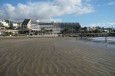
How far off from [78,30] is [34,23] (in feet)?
128

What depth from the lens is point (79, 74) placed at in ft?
23.1

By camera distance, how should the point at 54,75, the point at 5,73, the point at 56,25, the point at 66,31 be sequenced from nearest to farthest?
the point at 54,75, the point at 5,73, the point at 66,31, the point at 56,25

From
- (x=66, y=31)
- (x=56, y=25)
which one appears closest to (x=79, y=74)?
(x=66, y=31)

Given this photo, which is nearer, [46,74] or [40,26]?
[46,74]

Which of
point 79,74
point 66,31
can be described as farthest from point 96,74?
point 66,31

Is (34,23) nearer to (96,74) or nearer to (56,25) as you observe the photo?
(56,25)

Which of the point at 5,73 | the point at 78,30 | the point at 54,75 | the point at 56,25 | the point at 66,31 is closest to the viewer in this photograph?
the point at 54,75

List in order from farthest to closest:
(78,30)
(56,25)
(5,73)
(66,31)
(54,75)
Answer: (56,25), (78,30), (66,31), (5,73), (54,75)

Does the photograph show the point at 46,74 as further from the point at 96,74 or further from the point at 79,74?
the point at 96,74

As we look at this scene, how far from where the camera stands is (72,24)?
178m

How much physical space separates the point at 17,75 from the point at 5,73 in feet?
2.06

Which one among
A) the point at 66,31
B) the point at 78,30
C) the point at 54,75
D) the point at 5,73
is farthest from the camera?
the point at 78,30

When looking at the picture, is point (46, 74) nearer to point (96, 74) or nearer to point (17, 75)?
point (17, 75)

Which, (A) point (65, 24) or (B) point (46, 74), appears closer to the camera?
(B) point (46, 74)
